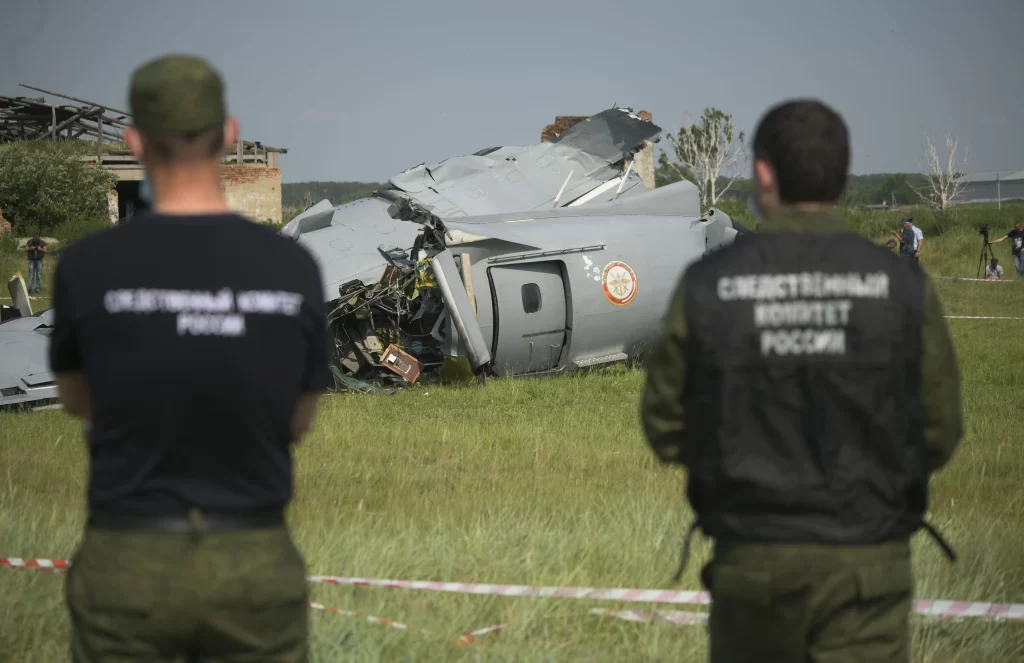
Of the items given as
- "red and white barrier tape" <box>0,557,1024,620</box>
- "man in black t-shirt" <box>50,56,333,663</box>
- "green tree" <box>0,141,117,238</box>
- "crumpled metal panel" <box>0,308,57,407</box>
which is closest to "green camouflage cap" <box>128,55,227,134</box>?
"man in black t-shirt" <box>50,56,333,663</box>

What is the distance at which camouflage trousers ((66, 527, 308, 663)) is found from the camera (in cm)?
236

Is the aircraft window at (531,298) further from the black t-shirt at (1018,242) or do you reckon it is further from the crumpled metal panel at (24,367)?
the black t-shirt at (1018,242)

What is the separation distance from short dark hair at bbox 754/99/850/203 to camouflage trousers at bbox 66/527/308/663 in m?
1.76

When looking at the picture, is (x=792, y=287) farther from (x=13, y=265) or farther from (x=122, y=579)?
(x=13, y=265)

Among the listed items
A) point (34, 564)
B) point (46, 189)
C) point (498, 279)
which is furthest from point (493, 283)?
point (46, 189)

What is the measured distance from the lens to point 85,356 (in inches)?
95.3

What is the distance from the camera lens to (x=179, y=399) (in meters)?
2.36

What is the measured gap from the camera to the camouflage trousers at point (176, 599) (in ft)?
7.75

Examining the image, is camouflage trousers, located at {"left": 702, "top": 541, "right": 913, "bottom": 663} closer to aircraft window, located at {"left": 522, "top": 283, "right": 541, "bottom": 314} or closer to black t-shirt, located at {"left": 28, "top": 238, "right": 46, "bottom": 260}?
aircraft window, located at {"left": 522, "top": 283, "right": 541, "bottom": 314}

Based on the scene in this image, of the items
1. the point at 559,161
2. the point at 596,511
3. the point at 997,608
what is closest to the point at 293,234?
the point at 559,161

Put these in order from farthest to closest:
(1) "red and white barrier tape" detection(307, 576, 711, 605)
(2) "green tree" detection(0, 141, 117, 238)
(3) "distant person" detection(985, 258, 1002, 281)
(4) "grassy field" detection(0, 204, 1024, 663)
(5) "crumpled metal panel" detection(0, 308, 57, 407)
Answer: (2) "green tree" detection(0, 141, 117, 238), (3) "distant person" detection(985, 258, 1002, 281), (5) "crumpled metal panel" detection(0, 308, 57, 407), (1) "red and white barrier tape" detection(307, 576, 711, 605), (4) "grassy field" detection(0, 204, 1024, 663)

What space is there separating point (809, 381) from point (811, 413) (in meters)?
0.09

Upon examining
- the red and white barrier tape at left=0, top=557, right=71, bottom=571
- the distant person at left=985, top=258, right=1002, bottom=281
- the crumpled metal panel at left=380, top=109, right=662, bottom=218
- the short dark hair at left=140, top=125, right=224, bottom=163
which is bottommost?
the red and white barrier tape at left=0, top=557, right=71, bottom=571

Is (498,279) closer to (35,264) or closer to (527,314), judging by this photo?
(527,314)
